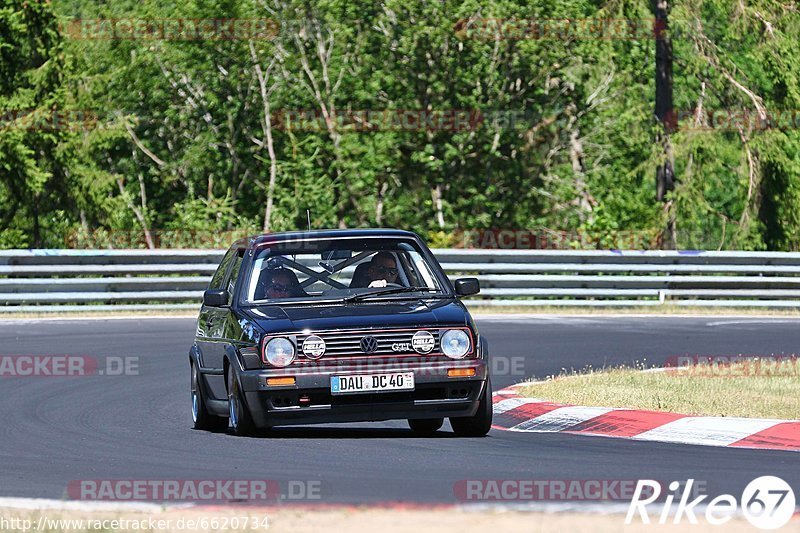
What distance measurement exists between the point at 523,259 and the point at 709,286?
336cm

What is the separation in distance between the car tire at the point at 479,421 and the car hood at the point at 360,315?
534mm

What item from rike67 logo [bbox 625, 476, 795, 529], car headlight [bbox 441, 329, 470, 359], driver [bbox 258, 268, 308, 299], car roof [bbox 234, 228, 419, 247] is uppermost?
car roof [bbox 234, 228, 419, 247]

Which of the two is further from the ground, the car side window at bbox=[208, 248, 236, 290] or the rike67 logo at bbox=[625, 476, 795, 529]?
the car side window at bbox=[208, 248, 236, 290]

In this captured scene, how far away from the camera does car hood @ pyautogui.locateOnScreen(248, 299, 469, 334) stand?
10656 mm

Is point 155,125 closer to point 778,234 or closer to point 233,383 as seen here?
point 778,234

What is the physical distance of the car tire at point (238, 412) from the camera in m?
10.8

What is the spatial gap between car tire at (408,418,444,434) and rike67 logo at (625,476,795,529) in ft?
10.9

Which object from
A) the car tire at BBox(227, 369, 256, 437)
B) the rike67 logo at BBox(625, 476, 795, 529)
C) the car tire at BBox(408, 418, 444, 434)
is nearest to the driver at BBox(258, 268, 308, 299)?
the car tire at BBox(227, 369, 256, 437)

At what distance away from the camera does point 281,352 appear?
1056 cm

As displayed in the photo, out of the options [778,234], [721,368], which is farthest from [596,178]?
[721,368]

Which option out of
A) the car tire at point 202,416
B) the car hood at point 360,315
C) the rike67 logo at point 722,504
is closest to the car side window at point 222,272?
the car tire at point 202,416

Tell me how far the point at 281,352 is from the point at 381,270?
4.97 ft

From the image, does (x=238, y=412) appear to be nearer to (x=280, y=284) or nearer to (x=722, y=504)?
(x=280, y=284)

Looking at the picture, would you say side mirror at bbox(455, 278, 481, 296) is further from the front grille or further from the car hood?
the front grille
